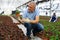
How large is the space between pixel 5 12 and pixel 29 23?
126 ft

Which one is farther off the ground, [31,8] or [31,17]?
[31,8]

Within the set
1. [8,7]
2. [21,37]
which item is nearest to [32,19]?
[21,37]

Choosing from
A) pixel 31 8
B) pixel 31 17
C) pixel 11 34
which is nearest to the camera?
pixel 31 8

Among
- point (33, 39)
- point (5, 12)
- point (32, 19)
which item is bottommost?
point (5, 12)

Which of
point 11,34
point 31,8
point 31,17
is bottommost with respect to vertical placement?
point 11,34

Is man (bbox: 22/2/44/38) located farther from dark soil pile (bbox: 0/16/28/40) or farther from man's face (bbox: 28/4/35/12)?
dark soil pile (bbox: 0/16/28/40)

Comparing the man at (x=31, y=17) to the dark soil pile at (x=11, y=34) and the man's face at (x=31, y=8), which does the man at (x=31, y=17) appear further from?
the dark soil pile at (x=11, y=34)

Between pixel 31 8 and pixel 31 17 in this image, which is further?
pixel 31 17

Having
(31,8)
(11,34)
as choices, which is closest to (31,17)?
(31,8)

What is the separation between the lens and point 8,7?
4919cm

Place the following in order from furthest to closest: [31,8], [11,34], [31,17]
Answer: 1. [11,34]
2. [31,17]
3. [31,8]

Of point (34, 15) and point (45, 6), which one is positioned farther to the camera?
point (45, 6)

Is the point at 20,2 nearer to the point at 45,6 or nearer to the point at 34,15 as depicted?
the point at 45,6

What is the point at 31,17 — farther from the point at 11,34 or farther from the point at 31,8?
the point at 11,34
